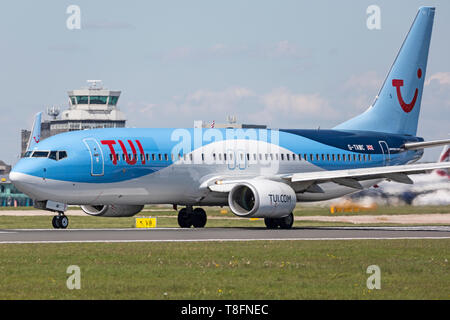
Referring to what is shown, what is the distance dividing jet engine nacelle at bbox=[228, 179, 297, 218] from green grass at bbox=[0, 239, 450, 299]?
810cm

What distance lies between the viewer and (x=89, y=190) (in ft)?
128

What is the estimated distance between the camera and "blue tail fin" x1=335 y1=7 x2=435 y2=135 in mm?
51531

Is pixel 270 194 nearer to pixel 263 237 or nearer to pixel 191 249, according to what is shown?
pixel 263 237

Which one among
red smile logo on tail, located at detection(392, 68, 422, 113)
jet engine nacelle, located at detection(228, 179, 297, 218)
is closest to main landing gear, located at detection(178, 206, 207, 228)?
jet engine nacelle, located at detection(228, 179, 297, 218)

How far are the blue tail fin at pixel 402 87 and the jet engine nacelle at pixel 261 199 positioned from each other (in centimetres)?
1181

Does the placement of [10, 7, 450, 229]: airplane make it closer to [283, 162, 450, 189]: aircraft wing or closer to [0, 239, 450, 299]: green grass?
[283, 162, 450, 189]: aircraft wing

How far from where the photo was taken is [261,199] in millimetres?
39406

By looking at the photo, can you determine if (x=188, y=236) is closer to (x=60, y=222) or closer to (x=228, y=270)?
(x=60, y=222)

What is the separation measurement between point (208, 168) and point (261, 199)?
173 inches

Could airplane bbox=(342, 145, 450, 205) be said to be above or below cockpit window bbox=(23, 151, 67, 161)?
below

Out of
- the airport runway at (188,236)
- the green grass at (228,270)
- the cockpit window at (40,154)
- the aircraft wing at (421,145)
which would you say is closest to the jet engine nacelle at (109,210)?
the cockpit window at (40,154)
